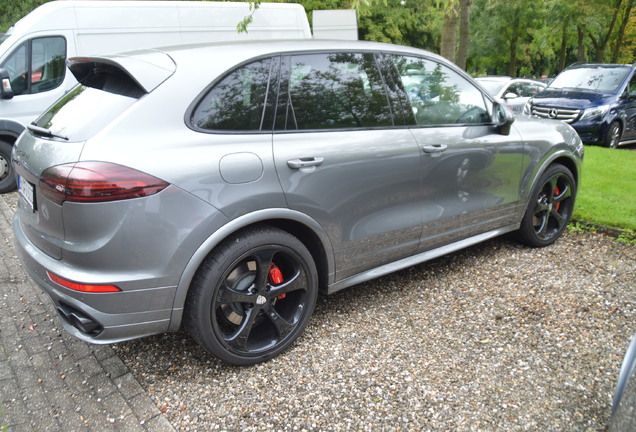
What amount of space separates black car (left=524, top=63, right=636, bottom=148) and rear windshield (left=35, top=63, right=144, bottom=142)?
989 centimetres

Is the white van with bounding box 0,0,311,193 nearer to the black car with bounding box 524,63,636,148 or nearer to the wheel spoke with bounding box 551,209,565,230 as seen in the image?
the wheel spoke with bounding box 551,209,565,230

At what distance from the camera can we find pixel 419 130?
3.65m

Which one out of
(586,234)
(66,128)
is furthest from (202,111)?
(586,234)

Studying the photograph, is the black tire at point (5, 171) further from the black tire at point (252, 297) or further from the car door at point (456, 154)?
the car door at point (456, 154)

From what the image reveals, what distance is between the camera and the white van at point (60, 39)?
746 centimetres

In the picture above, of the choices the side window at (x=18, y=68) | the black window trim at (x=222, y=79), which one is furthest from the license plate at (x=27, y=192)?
the side window at (x=18, y=68)

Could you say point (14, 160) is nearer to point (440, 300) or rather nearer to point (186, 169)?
point (186, 169)

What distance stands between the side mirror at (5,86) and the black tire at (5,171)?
26.8 inches

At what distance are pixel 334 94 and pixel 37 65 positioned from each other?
20.5ft

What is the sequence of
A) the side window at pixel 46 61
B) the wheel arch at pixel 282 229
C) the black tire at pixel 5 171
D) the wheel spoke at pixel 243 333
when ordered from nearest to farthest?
the wheel arch at pixel 282 229 → the wheel spoke at pixel 243 333 → the black tire at pixel 5 171 → the side window at pixel 46 61

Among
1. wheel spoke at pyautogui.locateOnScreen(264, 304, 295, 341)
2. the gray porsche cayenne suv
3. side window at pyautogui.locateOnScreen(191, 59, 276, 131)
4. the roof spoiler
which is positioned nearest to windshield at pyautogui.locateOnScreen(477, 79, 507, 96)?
the gray porsche cayenne suv

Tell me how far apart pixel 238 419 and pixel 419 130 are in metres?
2.23

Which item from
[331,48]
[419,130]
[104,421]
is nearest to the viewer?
[104,421]

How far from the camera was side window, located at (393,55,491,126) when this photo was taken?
3701mm
